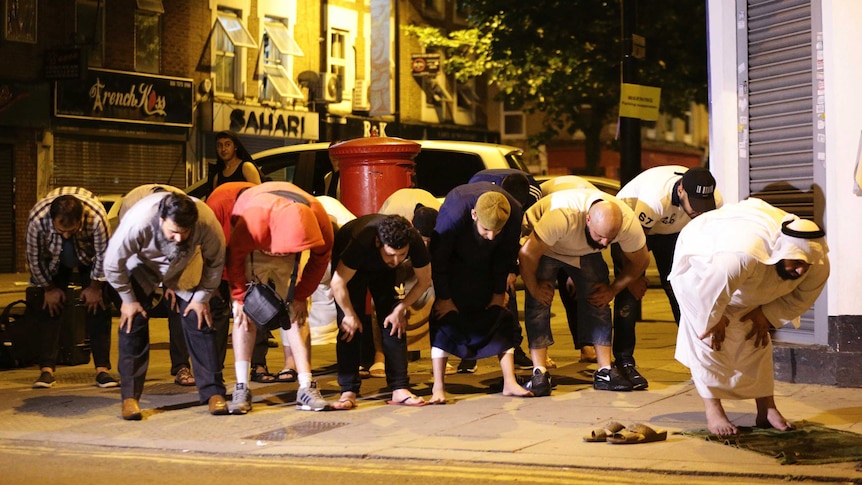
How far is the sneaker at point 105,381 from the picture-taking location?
379 inches

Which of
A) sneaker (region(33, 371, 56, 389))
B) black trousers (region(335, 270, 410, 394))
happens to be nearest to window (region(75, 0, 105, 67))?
sneaker (region(33, 371, 56, 389))

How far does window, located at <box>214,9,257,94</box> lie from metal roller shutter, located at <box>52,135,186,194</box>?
2441 millimetres

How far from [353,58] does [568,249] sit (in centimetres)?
2701

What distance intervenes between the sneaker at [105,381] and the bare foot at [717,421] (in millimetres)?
4649

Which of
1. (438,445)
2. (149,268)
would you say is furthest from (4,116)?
(438,445)

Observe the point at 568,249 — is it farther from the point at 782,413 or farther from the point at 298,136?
the point at 298,136

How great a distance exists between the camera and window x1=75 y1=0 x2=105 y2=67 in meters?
27.4

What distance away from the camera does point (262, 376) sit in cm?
988

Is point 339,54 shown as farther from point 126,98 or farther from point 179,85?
point 126,98

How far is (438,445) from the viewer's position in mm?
7035

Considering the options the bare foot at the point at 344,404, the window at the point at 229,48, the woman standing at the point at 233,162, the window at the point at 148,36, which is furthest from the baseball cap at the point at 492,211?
the window at the point at 229,48

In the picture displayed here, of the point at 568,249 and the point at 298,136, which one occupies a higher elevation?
the point at 298,136

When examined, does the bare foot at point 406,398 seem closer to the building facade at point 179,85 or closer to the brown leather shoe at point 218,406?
the brown leather shoe at point 218,406

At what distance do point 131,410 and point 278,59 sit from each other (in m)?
25.4
